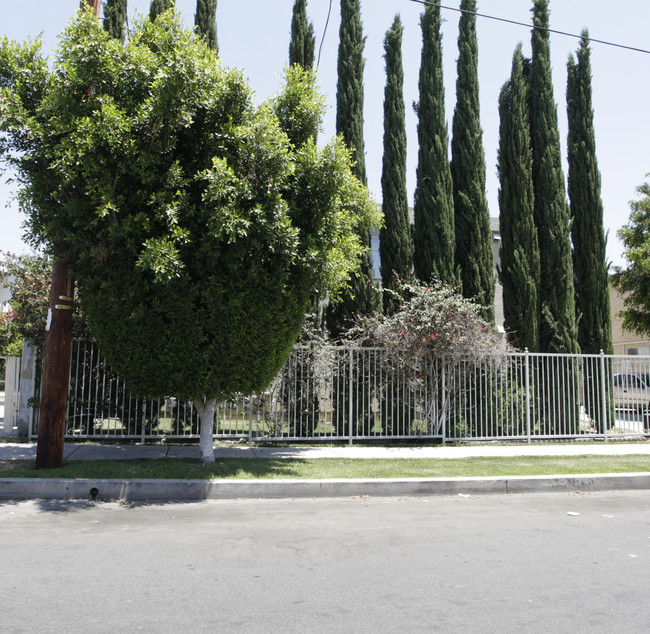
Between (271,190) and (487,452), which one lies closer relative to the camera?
(271,190)

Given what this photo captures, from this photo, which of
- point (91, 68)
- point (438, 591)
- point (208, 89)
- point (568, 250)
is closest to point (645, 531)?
point (438, 591)

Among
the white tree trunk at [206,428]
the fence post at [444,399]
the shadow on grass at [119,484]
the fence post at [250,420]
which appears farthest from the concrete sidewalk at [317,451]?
the shadow on grass at [119,484]

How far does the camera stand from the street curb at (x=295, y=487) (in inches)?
284

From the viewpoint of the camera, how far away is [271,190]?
774 cm

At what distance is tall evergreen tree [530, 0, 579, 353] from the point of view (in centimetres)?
1406

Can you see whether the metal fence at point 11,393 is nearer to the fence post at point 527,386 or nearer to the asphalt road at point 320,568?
the asphalt road at point 320,568

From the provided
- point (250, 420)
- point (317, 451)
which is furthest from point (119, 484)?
point (317, 451)

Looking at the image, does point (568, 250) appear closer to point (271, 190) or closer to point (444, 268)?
point (444, 268)

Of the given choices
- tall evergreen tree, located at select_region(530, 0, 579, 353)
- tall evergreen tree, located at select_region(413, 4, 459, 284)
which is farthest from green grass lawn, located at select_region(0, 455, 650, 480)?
tall evergreen tree, located at select_region(413, 4, 459, 284)

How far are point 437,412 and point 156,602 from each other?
9.36 metres

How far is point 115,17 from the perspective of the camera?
538 inches

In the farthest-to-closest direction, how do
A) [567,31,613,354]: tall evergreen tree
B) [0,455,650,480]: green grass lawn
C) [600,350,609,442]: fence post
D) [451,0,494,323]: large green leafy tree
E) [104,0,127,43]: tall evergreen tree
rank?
[567,31,613,354]: tall evergreen tree
[451,0,494,323]: large green leafy tree
[104,0,127,43]: tall evergreen tree
[600,350,609,442]: fence post
[0,455,650,480]: green grass lawn

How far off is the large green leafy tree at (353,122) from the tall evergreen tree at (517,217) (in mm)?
3683

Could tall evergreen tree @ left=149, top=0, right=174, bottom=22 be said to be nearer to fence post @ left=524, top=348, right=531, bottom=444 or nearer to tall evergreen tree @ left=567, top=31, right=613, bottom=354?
tall evergreen tree @ left=567, top=31, right=613, bottom=354
